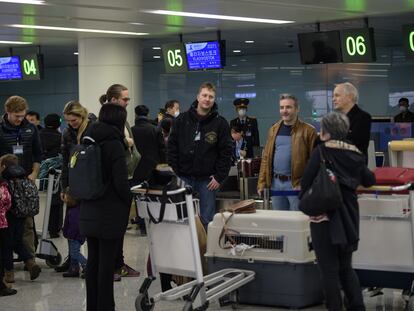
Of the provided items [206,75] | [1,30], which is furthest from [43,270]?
[206,75]

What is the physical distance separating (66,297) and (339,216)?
284 cm

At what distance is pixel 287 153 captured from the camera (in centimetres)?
733

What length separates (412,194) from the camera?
6.12 m

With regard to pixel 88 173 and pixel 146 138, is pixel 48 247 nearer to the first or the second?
pixel 146 138

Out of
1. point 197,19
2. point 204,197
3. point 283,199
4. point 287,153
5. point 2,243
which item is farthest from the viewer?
point 197,19

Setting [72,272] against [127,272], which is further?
[72,272]

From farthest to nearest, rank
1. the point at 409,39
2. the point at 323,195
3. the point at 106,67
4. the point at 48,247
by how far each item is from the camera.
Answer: the point at 106,67
the point at 409,39
the point at 48,247
the point at 323,195

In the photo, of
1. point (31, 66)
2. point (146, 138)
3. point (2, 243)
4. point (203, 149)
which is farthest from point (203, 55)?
point (2, 243)

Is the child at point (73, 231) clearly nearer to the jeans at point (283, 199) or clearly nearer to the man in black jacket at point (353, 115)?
the jeans at point (283, 199)

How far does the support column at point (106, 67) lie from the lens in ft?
52.4

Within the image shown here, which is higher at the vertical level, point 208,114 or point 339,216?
point 208,114

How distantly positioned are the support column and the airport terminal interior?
19mm

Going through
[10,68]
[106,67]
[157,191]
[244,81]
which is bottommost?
[157,191]

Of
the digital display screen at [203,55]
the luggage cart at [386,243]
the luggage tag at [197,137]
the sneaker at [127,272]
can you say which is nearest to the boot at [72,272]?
the sneaker at [127,272]
